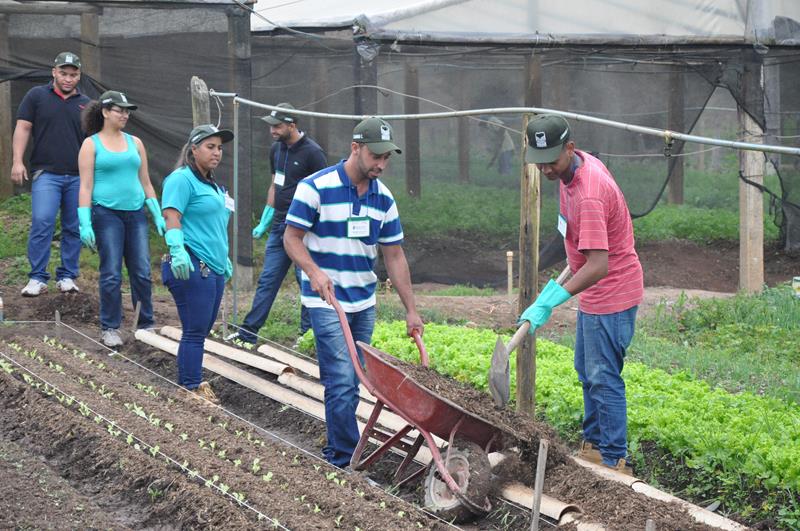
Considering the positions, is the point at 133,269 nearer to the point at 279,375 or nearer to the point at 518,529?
the point at 279,375

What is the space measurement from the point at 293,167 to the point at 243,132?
3.05m

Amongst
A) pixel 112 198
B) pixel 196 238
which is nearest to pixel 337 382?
pixel 196 238

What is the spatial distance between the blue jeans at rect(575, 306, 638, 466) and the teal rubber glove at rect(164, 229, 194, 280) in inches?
106

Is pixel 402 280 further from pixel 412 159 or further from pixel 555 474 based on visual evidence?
pixel 412 159

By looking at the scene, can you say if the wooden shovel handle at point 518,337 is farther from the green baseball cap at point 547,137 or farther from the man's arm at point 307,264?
the man's arm at point 307,264

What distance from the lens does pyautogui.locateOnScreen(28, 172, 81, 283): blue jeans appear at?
33.6 ft

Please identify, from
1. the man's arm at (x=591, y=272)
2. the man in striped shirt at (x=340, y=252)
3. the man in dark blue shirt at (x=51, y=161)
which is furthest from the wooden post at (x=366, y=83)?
the man's arm at (x=591, y=272)

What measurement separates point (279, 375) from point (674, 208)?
13.0 m

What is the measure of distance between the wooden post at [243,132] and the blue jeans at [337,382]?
6123 millimetres

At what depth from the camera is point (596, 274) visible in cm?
557

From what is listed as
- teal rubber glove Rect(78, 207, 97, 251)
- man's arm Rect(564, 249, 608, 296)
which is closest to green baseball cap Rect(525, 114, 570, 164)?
man's arm Rect(564, 249, 608, 296)

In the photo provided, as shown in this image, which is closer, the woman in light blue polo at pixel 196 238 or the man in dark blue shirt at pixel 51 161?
the woman in light blue polo at pixel 196 238

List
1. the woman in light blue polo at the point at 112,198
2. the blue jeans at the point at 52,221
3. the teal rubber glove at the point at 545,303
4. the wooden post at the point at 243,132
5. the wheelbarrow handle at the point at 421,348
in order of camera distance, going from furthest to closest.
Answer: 1. the wooden post at the point at 243,132
2. the blue jeans at the point at 52,221
3. the woman in light blue polo at the point at 112,198
4. the wheelbarrow handle at the point at 421,348
5. the teal rubber glove at the point at 545,303

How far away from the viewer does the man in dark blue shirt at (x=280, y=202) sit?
9344mm
